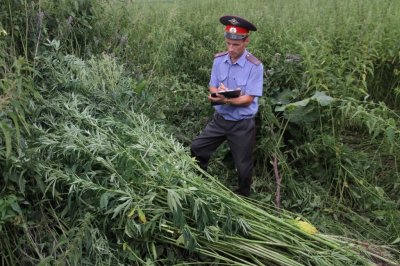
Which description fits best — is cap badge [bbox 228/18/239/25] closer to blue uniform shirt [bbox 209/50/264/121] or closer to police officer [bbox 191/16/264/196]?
police officer [bbox 191/16/264/196]

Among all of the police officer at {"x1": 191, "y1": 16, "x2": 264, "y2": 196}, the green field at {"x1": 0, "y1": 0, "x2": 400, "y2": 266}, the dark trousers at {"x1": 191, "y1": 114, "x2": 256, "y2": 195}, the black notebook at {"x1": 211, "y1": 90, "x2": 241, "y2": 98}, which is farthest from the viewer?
the dark trousers at {"x1": 191, "y1": 114, "x2": 256, "y2": 195}

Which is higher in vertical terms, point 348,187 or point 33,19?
point 33,19

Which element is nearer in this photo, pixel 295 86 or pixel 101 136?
pixel 101 136

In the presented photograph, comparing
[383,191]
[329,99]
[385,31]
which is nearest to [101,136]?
[329,99]

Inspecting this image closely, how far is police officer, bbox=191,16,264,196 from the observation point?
3928 mm

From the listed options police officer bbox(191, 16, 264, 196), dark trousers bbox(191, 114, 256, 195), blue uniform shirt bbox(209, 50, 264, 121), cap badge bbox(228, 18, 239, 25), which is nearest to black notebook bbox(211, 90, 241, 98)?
police officer bbox(191, 16, 264, 196)

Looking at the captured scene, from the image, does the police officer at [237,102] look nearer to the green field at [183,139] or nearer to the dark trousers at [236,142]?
the dark trousers at [236,142]

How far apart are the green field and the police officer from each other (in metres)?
0.35

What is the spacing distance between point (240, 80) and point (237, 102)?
0.25m

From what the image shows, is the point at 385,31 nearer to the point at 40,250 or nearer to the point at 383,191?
the point at 383,191

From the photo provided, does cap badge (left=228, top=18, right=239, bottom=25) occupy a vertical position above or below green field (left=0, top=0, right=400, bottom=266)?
above

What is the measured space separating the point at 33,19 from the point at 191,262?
9.07 ft

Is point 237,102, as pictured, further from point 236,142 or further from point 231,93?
point 236,142

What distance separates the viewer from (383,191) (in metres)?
4.05
